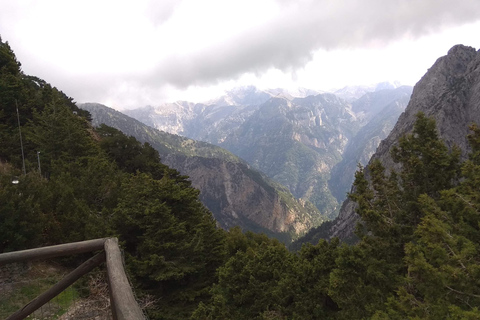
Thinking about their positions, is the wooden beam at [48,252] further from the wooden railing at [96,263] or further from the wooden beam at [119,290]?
the wooden beam at [119,290]

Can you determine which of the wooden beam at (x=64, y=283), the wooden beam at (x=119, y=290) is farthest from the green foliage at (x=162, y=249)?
the wooden beam at (x=119, y=290)

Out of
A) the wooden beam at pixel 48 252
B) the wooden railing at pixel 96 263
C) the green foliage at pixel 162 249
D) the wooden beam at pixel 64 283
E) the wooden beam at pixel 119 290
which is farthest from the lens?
the green foliage at pixel 162 249

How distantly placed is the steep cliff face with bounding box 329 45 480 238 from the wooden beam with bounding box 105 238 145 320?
10809 cm

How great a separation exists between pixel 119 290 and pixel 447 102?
15104 centimetres

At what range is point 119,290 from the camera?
7.59ft

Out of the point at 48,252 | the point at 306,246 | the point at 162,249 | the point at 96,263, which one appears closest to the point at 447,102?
the point at 306,246

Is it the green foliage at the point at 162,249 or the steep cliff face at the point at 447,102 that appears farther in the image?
the steep cliff face at the point at 447,102

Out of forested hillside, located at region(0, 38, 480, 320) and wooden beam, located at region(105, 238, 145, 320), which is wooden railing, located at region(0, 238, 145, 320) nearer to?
wooden beam, located at region(105, 238, 145, 320)

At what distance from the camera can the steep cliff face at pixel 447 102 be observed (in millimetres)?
115575

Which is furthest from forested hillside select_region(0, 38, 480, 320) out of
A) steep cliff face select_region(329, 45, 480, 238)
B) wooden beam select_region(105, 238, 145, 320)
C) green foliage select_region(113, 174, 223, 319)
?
steep cliff face select_region(329, 45, 480, 238)

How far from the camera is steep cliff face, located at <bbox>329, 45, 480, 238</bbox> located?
115575 mm

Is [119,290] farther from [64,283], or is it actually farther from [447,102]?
[447,102]

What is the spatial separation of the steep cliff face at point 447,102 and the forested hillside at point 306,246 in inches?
3497

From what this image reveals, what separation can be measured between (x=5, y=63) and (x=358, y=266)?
51.1 m
